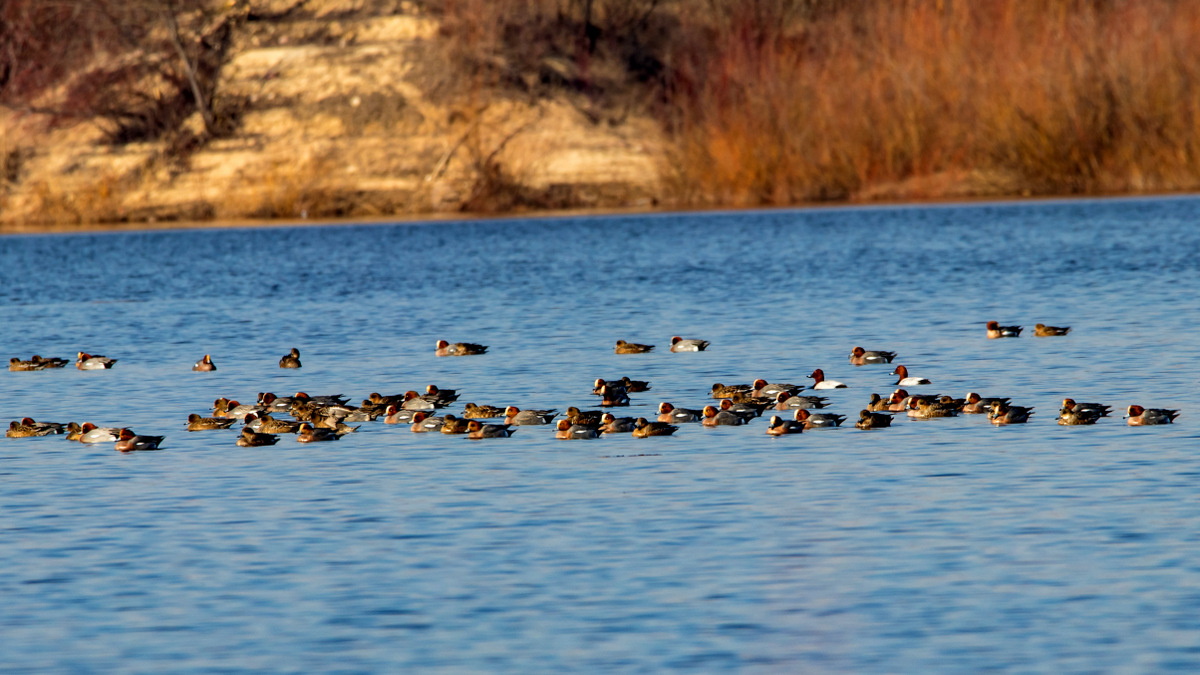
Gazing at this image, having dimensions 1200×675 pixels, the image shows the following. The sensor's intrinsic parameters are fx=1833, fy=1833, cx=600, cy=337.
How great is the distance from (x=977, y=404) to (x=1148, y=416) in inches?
84.9

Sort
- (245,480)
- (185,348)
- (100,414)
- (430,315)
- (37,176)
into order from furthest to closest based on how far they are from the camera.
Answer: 1. (37,176)
2. (430,315)
3. (185,348)
4. (100,414)
5. (245,480)

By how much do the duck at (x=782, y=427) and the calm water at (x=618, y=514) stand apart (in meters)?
0.26

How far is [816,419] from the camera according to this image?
21.8 metres

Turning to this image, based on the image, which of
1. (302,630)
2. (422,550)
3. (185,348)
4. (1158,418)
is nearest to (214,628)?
(302,630)

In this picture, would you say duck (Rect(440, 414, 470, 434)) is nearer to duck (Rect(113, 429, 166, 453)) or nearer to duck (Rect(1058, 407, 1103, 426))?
duck (Rect(113, 429, 166, 453))

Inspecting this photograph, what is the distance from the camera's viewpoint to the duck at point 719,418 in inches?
869

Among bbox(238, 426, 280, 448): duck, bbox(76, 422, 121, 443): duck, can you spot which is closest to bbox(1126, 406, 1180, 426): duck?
bbox(238, 426, 280, 448): duck

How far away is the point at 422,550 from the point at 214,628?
2.59 metres

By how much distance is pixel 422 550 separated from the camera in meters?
15.5

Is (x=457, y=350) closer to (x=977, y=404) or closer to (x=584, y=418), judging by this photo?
(x=584, y=418)

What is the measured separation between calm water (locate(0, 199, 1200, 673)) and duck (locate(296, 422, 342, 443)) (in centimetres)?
38

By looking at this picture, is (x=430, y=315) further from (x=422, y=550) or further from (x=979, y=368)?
(x=422, y=550)

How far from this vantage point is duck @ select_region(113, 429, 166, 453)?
832 inches

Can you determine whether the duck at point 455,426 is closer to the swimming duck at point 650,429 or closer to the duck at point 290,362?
the swimming duck at point 650,429
